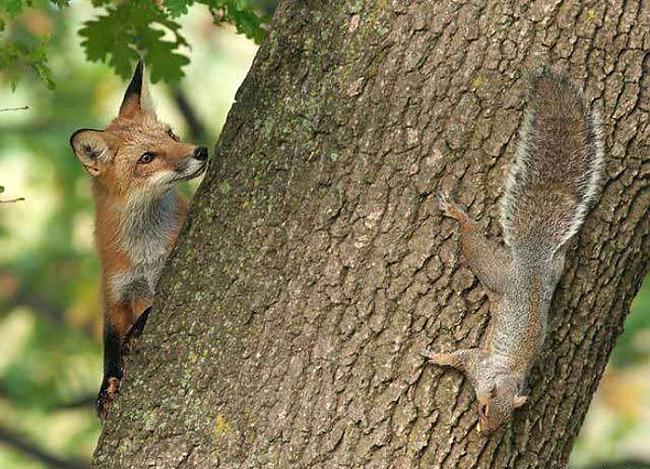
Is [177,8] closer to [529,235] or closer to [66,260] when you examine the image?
[529,235]

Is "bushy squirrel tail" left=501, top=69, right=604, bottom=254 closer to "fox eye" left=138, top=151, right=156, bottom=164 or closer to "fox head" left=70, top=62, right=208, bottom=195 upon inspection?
"fox head" left=70, top=62, right=208, bottom=195

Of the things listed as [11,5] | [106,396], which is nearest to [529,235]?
[11,5]

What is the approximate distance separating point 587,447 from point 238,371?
25.9 feet

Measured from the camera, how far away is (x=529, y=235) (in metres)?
4.12

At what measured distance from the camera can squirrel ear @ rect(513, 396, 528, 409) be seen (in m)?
3.91

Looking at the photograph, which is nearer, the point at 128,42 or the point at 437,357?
the point at 437,357

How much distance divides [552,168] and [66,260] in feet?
31.8

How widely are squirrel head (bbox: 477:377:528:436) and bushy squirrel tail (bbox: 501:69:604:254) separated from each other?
57 centimetres

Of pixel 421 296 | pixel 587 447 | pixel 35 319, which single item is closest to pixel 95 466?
pixel 421 296

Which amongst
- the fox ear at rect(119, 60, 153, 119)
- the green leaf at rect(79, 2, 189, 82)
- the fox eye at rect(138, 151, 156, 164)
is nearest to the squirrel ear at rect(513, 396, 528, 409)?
the green leaf at rect(79, 2, 189, 82)

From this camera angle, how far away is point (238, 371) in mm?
3994

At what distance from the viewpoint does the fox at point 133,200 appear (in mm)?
5707

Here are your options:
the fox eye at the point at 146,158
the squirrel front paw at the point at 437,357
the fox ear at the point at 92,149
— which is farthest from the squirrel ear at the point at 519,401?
the fox ear at the point at 92,149

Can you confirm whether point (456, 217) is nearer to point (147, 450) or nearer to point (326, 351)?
point (326, 351)
